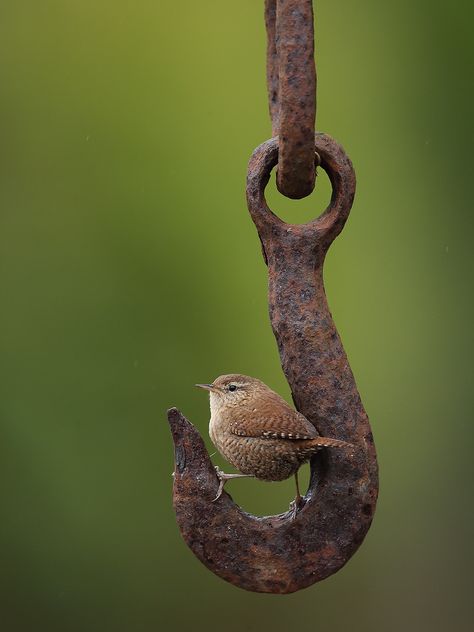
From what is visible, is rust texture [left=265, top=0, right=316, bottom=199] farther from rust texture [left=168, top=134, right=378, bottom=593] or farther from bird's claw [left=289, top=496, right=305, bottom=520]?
bird's claw [left=289, top=496, right=305, bottom=520]

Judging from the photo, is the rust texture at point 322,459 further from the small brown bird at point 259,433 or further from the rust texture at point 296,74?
the rust texture at point 296,74

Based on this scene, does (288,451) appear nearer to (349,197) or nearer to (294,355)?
(294,355)

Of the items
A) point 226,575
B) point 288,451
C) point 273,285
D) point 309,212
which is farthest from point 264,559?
point 309,212

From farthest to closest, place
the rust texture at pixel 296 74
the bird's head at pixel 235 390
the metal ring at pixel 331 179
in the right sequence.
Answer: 1. the bird's head at pixel 235 390
2. the metal ring at pixel 331 179
3. the rust texture at pixel 296 74

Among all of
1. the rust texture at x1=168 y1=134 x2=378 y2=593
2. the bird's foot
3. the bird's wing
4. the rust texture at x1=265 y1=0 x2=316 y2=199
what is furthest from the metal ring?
the bird's foot

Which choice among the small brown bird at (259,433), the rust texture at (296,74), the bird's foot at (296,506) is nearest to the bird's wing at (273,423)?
the small brown bird at (259,433)

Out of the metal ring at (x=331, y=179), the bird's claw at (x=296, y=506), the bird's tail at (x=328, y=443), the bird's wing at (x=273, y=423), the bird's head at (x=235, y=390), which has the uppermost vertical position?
the metal ring at (x=331, y=179)

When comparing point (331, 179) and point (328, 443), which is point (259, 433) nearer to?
point (328, 443)
